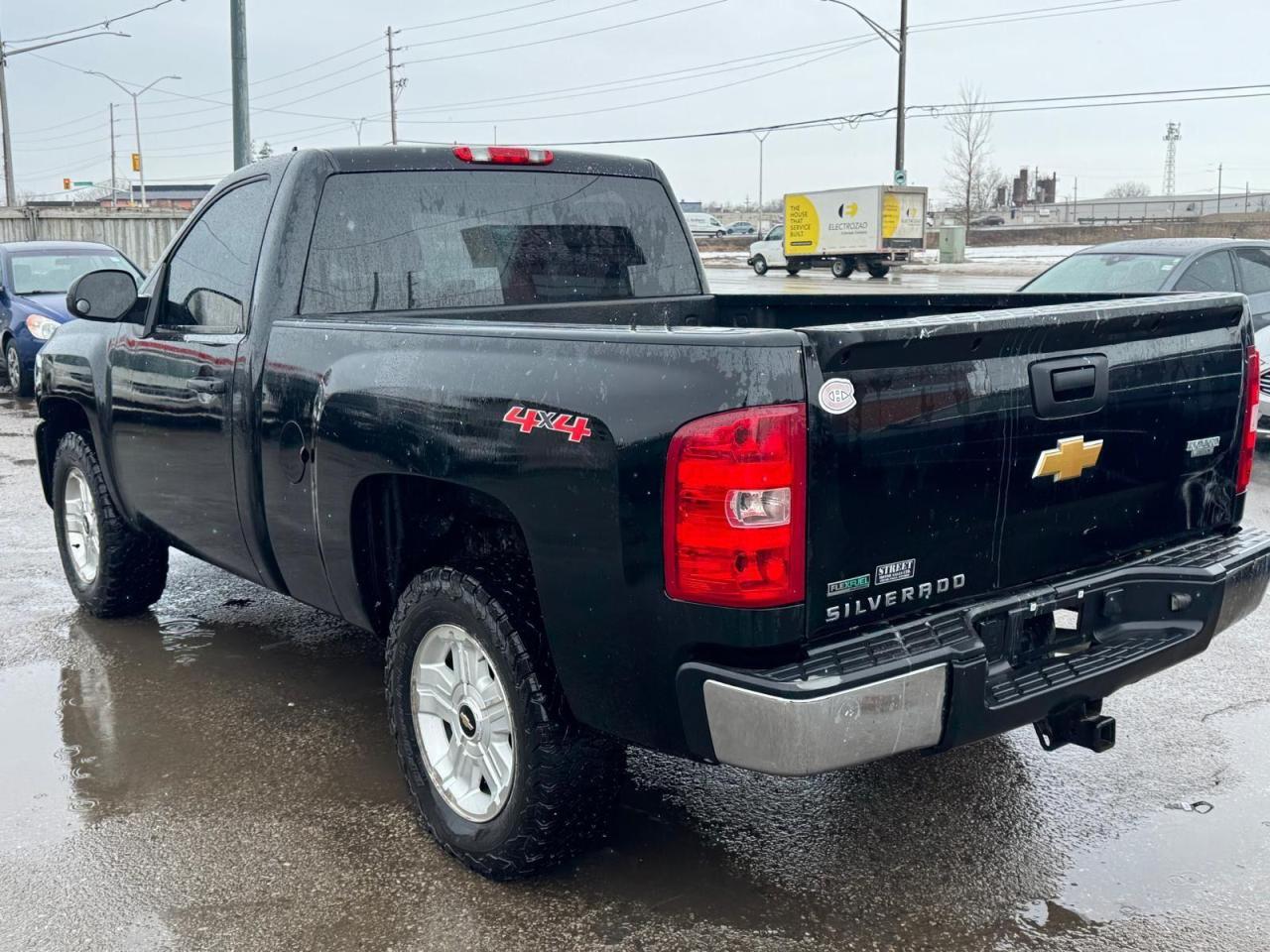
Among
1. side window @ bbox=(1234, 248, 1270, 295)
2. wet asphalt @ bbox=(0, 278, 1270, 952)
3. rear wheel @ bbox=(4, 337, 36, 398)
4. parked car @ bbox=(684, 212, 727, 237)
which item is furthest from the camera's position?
parked car @ bbox=(684, 212, 727, 237)

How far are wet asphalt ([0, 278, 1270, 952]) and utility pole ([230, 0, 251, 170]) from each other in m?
12.8

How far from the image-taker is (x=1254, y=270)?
11.3 m

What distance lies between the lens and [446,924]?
3.19 meters

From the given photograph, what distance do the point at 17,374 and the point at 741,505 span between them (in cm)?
1338

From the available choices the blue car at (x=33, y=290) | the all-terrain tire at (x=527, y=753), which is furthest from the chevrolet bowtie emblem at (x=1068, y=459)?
the blue car at (x=33, y=290)

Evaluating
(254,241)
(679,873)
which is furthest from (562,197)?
(679,873)

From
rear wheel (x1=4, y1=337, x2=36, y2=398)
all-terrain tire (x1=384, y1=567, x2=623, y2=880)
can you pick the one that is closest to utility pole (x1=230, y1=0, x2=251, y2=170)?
rear wheel (x1=4, y1=337, x2=36, y2=398)

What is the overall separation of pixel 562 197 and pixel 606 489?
220cm

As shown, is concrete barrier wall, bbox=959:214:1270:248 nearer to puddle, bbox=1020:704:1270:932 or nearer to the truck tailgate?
puddle, bbox=1020:704:1270:932

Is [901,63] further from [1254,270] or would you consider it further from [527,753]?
[527,753]

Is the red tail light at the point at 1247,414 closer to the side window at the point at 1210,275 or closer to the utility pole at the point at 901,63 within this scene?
the side window at the point at 1210,275

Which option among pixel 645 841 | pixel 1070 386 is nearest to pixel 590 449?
pixel 1070 386

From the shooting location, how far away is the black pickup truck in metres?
2.69

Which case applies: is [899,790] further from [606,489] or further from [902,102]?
[902,102]
